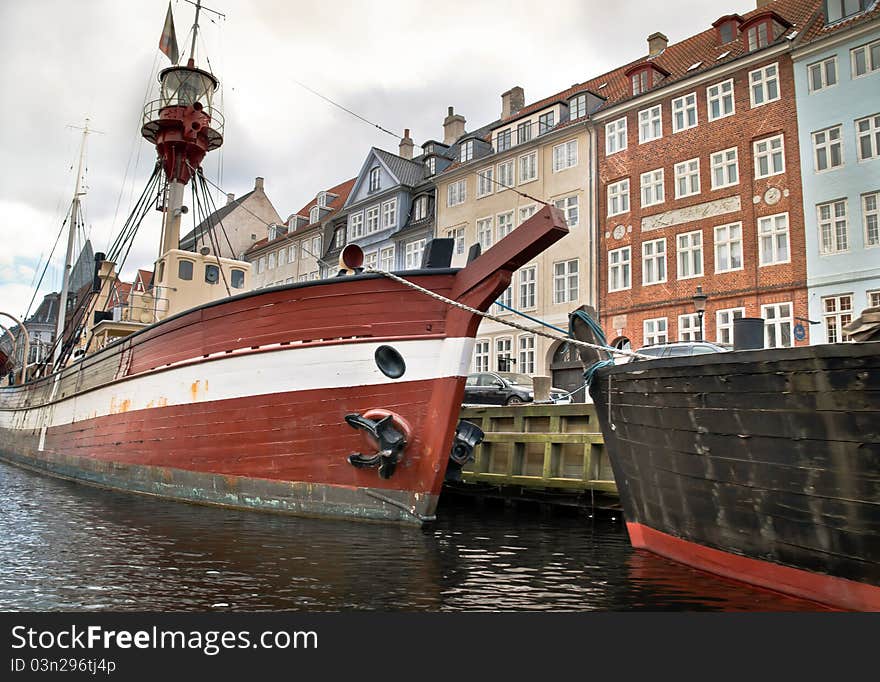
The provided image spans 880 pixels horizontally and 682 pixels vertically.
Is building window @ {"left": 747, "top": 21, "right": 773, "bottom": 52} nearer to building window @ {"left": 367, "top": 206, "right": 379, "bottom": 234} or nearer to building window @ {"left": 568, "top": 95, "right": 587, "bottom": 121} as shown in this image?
building window @ {"left": 568, "top": 95, "right": 587, "bottom": 121}

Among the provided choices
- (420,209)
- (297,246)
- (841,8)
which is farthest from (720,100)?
(297,246)

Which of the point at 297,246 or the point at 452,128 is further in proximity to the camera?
the point at 297,246

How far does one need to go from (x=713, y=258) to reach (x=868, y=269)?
15.3 feet

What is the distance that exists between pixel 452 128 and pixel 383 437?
31.8m

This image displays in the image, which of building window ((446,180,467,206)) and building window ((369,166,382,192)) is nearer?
building window ((446,180,467,206))

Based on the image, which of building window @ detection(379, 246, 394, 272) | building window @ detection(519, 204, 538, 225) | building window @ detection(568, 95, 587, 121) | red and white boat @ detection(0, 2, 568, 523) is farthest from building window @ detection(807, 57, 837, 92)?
building window @ detection(379, 246, 394, 272)

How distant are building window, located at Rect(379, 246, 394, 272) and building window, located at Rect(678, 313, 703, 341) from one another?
15.8 metres

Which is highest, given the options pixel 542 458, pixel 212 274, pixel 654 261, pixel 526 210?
pixel 526 210

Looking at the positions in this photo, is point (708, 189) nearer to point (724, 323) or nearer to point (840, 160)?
point (840, 160)

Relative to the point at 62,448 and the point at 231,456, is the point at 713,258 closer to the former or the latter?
the point at 231,456

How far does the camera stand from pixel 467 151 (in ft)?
106

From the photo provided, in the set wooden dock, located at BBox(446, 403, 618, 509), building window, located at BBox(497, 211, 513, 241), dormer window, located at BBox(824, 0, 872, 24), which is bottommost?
wooden dock, located at BBox(446, 403, 618, 509)

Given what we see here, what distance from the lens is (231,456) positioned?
10008 millimetres

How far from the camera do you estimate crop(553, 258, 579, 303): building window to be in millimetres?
27188
